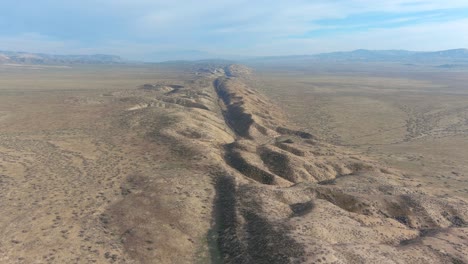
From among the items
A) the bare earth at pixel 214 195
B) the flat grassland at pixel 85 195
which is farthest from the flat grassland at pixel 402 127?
the flat grassland at pixel 85 195

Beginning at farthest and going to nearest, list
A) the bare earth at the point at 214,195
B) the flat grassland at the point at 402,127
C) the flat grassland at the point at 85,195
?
the flat grassland at the point at 402,127, the bare earth at the point at 214,195, the flat grassland at the point at 85,195

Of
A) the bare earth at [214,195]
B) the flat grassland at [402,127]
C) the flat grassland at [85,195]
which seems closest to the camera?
the flat grassland at [85,195]

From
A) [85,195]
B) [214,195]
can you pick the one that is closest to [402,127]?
[214,195]

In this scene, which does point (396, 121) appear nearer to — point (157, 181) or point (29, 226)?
point (157, 181)

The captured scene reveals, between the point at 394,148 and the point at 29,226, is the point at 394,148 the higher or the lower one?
the lower one

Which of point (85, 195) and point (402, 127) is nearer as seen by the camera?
point (85, 195)

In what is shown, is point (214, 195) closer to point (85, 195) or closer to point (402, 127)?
point (85, 195)

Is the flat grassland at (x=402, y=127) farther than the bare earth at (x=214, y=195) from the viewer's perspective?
Yes

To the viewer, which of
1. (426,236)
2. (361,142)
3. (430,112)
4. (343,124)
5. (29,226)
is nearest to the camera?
(29,226)

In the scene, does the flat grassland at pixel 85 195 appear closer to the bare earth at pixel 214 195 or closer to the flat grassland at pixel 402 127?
the bare earth at pixel 214 195

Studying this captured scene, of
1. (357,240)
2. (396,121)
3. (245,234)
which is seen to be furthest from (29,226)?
(396,121)

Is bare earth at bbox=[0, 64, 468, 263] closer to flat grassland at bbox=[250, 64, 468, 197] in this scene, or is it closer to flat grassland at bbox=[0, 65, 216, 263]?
flat grassland at bbox=[0, 65, 216, 263]
